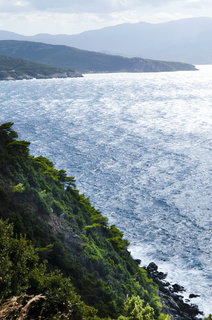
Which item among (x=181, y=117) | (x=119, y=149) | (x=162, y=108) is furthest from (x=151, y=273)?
(x=162, y=108)

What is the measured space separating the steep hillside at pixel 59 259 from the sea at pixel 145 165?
816cm

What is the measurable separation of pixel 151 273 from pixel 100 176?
2927 centimetres

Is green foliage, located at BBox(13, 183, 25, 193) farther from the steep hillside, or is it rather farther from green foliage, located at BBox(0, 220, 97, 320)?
green foliage, located at BBox(0, 220, 97, 320)

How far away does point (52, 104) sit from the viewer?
493ft

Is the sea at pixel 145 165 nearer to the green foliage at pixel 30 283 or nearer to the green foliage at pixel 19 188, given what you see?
the green foliage at pixel 19 188

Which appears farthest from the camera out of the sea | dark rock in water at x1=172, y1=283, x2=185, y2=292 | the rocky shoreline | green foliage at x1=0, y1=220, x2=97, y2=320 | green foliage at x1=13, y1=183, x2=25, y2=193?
the sea

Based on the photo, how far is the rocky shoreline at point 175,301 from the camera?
3159 cm

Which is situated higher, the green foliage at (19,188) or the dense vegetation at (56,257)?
the green foliage at (19,188)

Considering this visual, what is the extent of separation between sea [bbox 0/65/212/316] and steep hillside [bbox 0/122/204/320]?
8164 millimetres

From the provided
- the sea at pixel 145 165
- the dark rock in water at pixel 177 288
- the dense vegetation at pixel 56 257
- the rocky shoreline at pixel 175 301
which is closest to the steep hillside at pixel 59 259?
the dense vegetation at pixel 56 257

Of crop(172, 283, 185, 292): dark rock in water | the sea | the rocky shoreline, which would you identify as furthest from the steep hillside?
the sea

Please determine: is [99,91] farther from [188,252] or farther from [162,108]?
[188,252]

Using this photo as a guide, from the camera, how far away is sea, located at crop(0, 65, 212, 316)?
42384 mm

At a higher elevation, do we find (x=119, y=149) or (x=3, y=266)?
(x=119, y=149)
